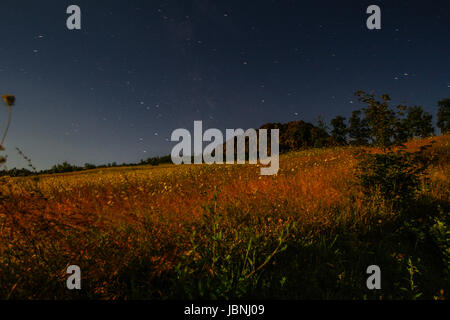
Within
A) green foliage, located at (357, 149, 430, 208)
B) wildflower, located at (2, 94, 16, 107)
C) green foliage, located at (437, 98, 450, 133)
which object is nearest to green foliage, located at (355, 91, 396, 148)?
green foliage, located at (357, 149, 430, 208)

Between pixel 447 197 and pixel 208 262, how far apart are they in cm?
476

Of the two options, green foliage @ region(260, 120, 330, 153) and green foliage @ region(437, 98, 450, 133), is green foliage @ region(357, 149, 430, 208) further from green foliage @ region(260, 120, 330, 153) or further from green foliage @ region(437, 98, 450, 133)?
green foliage @ region(437, 98, 450, 133)

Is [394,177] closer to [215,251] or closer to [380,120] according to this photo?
[380,120]

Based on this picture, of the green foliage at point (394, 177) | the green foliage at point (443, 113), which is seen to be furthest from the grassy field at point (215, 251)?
the green foliage at point (443, 113)

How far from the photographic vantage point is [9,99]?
1641 millimetres

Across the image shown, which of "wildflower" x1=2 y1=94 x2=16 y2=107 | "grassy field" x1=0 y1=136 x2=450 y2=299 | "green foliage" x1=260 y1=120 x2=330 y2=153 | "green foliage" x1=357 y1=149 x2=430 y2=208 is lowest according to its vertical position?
"grassy field" x1=0 y1=136 x2=450 y2=299

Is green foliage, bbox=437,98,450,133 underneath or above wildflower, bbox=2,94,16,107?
above

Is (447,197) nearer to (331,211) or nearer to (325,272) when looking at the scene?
(331,211)

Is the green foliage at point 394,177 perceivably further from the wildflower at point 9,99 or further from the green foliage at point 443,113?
the green foliage at point 443,113

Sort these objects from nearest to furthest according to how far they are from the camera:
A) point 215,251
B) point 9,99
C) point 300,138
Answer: point 9,99
point 215,251
point 300,138

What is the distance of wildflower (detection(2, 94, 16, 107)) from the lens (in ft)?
5.23

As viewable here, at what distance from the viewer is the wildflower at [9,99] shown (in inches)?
62.8

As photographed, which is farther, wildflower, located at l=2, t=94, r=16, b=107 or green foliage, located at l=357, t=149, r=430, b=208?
green foliage, located at l=357, t=149, r=430, b=208

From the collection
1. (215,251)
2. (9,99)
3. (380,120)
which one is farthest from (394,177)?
(9,99)
